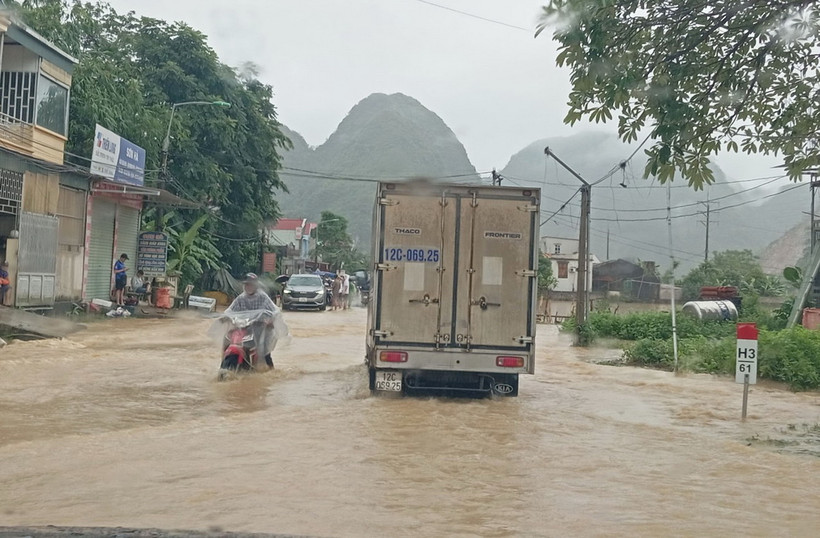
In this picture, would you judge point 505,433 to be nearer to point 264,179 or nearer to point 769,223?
point 264,179

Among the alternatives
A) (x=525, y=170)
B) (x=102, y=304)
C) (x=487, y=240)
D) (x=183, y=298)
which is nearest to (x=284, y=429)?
(x=487, y=240)

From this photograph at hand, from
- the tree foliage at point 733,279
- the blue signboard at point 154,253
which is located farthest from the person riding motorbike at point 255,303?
the tree foliage at point 733,279

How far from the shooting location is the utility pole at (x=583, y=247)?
22688 mm

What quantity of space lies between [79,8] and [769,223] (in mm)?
126527

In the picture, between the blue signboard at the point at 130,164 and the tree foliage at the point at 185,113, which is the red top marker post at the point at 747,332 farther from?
the tree foliage at the point at 185,113

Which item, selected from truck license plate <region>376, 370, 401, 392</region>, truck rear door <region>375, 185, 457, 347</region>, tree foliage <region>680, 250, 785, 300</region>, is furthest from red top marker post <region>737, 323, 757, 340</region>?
tree foliage <region>680, 250, 785, 300</region>

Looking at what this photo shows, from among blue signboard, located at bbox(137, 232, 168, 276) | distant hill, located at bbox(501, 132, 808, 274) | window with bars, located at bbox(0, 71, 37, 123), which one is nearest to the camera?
window with bars, located at bbox(0, 71, 37, 123)

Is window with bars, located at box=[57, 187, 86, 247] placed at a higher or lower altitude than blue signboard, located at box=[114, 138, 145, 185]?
lower

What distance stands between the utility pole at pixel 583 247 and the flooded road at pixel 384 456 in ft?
30.7

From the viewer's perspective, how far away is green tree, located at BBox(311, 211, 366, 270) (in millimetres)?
72812

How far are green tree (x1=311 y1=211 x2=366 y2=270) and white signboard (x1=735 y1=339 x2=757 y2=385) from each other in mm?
62997

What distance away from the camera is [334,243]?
73.8 m

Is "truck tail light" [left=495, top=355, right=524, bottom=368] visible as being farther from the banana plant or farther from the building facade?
the building facade

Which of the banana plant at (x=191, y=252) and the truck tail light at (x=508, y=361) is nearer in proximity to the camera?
the truck tail light at (x=508, y=361)
